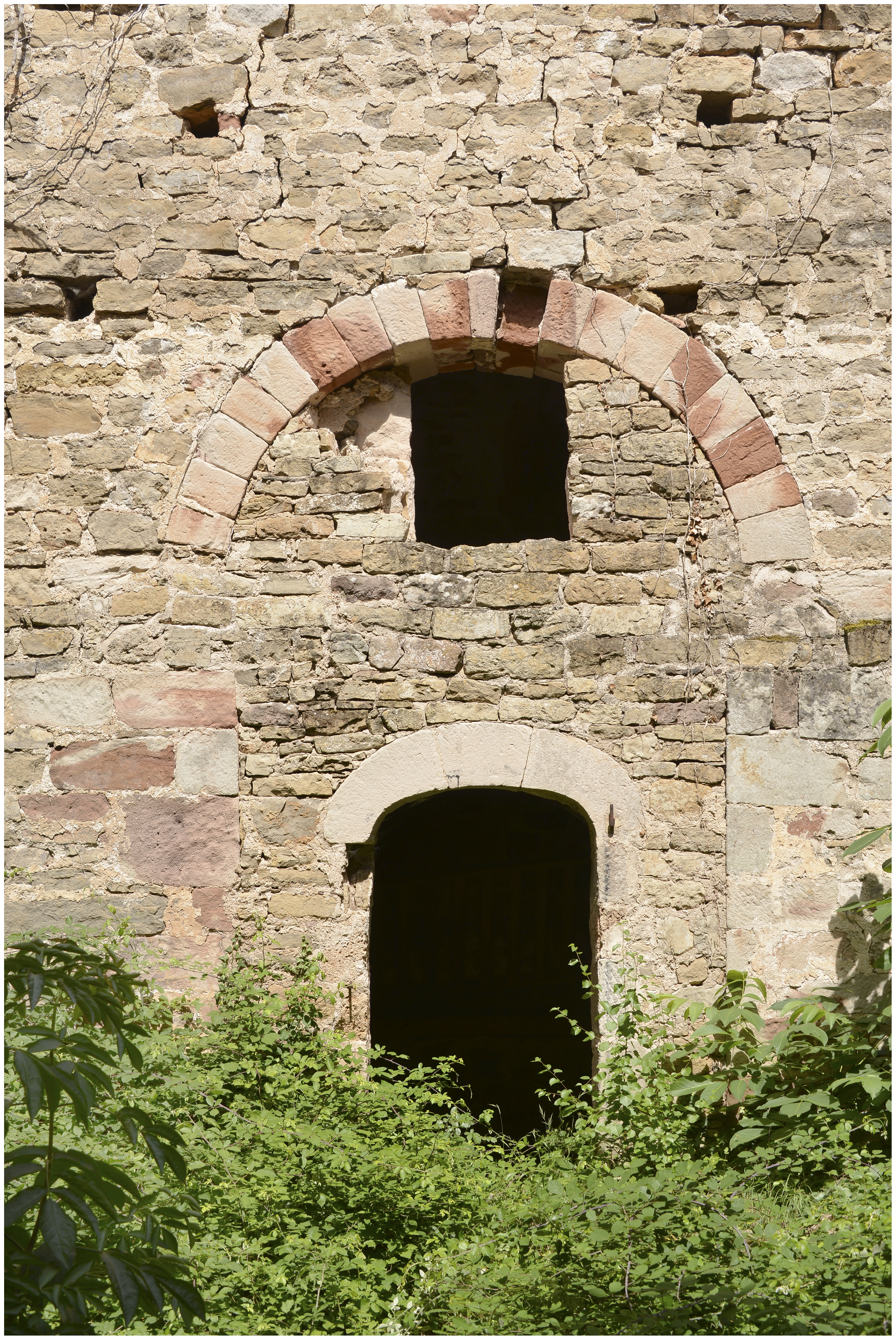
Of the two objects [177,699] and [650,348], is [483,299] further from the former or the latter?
[177,699]

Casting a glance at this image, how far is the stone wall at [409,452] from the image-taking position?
4398 millimetres

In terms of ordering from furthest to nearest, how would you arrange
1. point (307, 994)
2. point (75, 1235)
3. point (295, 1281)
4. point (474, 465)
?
point (474, 465)
point (307, 994)
point (295, 1281)
point (75, 1235)

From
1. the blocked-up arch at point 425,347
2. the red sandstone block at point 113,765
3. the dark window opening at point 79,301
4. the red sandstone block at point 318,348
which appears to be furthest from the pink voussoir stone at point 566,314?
the red sandstone block at point 113,765

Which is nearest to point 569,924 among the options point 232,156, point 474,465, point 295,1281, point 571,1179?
point 474,465

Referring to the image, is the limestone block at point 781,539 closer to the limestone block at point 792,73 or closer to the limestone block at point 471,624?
the limestone block at point 471,624

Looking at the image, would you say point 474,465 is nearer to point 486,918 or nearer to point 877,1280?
point 486,918

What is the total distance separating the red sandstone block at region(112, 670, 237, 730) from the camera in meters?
4.45

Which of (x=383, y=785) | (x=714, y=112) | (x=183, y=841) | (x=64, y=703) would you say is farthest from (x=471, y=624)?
(x=714, y=112)

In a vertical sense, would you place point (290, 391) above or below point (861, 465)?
above

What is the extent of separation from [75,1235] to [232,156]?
4.18 metres

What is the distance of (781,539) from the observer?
4465 mm

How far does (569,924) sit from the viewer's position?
768 cm

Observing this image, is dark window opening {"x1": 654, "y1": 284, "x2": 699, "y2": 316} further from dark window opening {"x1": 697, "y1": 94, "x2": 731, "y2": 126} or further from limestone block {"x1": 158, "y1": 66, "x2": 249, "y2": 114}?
A: limestone block {"x1": 158, "y1": 66, "x2": 249, "y2": 114}

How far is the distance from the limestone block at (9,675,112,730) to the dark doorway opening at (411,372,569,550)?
4.27 m
